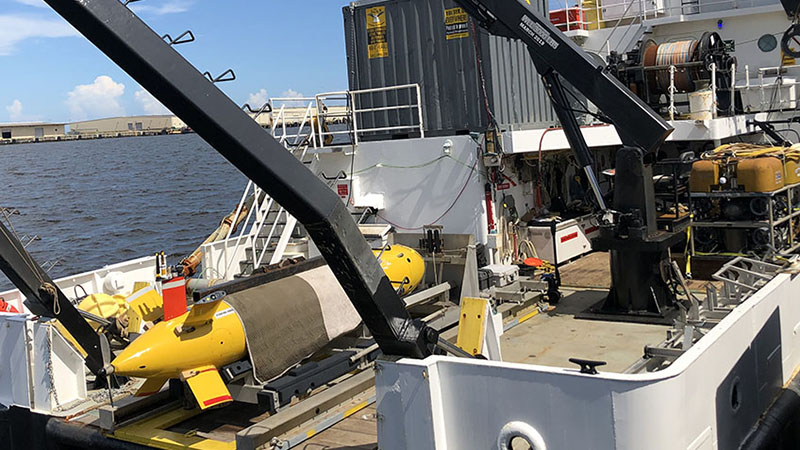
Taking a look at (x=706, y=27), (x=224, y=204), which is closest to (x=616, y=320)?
(x=706, y=27)

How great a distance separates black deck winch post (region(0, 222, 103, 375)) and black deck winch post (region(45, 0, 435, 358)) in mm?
3332

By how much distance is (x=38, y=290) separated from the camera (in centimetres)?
713

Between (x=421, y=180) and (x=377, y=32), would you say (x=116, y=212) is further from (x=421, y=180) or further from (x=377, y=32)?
(x=421, y=180)

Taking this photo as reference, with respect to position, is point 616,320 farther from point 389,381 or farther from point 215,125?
point 215,125

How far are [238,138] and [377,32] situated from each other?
8827 mm

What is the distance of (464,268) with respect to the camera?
10258 millimetres

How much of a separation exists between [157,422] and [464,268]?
15.0 feet

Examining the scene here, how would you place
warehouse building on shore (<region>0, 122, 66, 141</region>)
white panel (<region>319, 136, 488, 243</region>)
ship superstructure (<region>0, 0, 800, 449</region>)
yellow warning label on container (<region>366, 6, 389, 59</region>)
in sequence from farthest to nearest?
1. warehouse building on shore (<region>0, 122, 66, 141</region>)
2. yellow warning label on container (<region>366, 6, 389, 59</region>)
3. white panel (<region>319, 136, 488, 243</region>)
4. ship superstructure (<region>0, 0, 800, 449</region>)

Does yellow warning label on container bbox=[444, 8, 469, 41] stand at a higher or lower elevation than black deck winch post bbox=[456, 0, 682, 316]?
higher

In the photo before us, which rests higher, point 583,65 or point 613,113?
point 583,65

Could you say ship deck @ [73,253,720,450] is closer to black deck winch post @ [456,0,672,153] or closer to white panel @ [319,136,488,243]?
white panel @ [319,136,488,243]

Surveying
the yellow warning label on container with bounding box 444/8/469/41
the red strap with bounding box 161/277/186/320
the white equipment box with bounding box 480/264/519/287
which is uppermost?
the yellow warning label on container with bounding box 444/8/469/41

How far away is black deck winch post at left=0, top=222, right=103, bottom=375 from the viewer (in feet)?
23.2

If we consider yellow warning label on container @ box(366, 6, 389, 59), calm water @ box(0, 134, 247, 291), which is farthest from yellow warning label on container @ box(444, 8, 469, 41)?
calm water @ box(0, 134, 247, 291)
